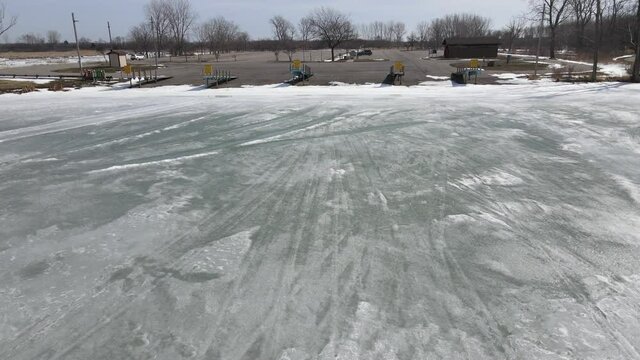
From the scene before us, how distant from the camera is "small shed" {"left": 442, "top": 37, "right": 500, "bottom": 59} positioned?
2414 inches

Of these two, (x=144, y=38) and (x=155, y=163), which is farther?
(x=144, y=38)

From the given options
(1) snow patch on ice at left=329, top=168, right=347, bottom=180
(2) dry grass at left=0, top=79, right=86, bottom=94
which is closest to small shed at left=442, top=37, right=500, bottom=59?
(2) dry grass at left=0, top=79, right=86, bottom=94

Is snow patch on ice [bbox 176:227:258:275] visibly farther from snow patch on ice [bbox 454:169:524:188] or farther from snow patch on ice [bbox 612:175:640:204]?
snow patch on ice [bbox 612:175:640:204]

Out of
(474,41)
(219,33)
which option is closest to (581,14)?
(474,41)

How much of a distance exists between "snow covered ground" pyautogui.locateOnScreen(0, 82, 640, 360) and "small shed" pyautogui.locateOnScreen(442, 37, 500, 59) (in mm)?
55352

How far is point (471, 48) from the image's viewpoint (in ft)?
203

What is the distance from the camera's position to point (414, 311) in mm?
3629

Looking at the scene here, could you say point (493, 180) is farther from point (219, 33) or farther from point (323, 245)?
point (219, 33)

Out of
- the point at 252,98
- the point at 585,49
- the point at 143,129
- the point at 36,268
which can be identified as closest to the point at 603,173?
the point at 36,268

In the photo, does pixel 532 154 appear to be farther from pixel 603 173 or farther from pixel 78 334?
pixel 78 334

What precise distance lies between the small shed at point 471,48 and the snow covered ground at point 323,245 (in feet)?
182

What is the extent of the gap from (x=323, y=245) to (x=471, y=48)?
211ft

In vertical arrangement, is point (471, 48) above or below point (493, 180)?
above

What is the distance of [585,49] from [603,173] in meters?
72.8
